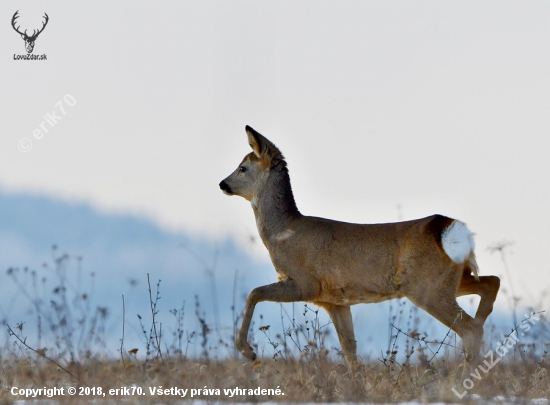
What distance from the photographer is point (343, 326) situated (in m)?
10.4

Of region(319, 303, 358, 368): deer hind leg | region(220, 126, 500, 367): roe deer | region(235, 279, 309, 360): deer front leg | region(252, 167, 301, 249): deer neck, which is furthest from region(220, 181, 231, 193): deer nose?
region(319, 303, 358, 368): deer hind leg

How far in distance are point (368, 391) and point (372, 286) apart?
2379mm

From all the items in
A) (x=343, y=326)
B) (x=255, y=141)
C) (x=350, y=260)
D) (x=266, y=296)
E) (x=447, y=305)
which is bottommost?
(x=343, y=326)

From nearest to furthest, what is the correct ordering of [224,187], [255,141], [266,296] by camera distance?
[266,296], [255,141], [224,187]

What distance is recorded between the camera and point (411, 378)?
8273mm

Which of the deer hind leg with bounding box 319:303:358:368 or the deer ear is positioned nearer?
the deer hind leg with bounding box 319:303:358:368

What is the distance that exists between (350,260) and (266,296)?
→ 3.39 feet

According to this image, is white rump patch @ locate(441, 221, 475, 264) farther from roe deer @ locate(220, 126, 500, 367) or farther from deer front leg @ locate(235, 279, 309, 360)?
deer front leg @ locate(235, 279, 309, 360)

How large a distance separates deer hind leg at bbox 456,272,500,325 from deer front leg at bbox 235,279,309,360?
182 cm

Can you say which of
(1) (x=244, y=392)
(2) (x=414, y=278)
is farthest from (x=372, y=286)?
(1) (x=244, y=392)

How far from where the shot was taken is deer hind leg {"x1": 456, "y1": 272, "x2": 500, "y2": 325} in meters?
9.84

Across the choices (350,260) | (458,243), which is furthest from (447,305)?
(350,260)

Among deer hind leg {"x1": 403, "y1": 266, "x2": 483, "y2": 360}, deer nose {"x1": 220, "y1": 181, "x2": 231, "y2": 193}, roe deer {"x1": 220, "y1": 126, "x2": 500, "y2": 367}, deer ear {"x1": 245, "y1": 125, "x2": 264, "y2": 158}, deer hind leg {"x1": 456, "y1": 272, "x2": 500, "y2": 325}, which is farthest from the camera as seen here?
deer nose {"x1": 220, "y1": 181, "x2": 231, "y2": 193}

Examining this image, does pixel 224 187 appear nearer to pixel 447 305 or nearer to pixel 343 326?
pixel 343 326
